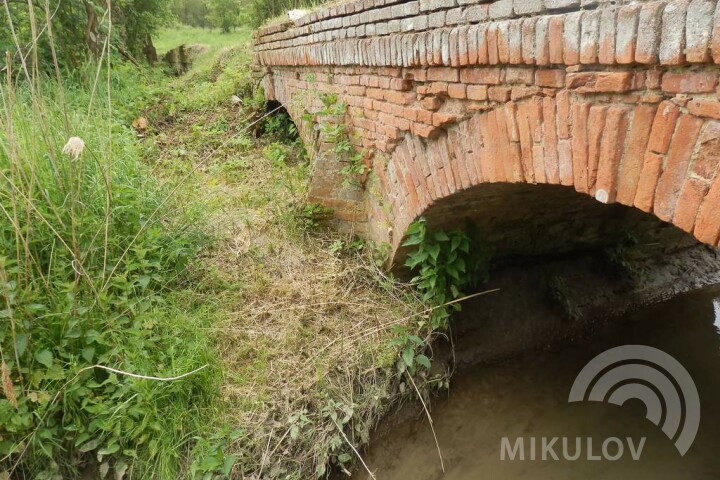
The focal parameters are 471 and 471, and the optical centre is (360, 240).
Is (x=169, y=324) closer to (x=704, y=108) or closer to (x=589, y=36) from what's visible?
(x=589, y=36)

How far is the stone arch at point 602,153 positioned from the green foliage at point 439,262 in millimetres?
829

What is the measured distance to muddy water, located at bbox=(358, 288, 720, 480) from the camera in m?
3.21

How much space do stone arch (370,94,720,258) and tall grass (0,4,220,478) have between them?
1.94 meters

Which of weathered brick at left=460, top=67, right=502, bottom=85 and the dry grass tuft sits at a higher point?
Result: weathered brick at left=460, top=67, right=502, bottom=85

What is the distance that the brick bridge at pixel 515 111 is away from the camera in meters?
1.43

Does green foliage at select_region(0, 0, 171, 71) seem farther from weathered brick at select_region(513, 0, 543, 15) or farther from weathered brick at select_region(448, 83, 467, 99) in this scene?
weathered brick at select_region(513, 0, 543, 15)

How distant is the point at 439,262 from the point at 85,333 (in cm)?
245

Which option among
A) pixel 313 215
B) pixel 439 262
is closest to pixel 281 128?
pixel 313 215

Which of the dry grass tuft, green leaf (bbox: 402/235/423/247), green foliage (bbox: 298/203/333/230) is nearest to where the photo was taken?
the dry grass tuft

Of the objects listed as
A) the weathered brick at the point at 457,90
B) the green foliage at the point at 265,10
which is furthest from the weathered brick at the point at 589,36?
the green foliage at the point at 265,10

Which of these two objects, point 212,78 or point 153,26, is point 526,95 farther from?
point 153,26

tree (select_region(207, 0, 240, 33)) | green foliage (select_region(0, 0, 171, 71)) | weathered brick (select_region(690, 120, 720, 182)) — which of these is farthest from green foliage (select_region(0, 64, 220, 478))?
tree (select_region(207, 0, 240, 33))

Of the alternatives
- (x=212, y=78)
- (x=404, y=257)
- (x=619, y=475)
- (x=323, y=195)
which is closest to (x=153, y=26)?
(x=212, y=78)

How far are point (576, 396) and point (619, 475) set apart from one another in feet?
2.50
